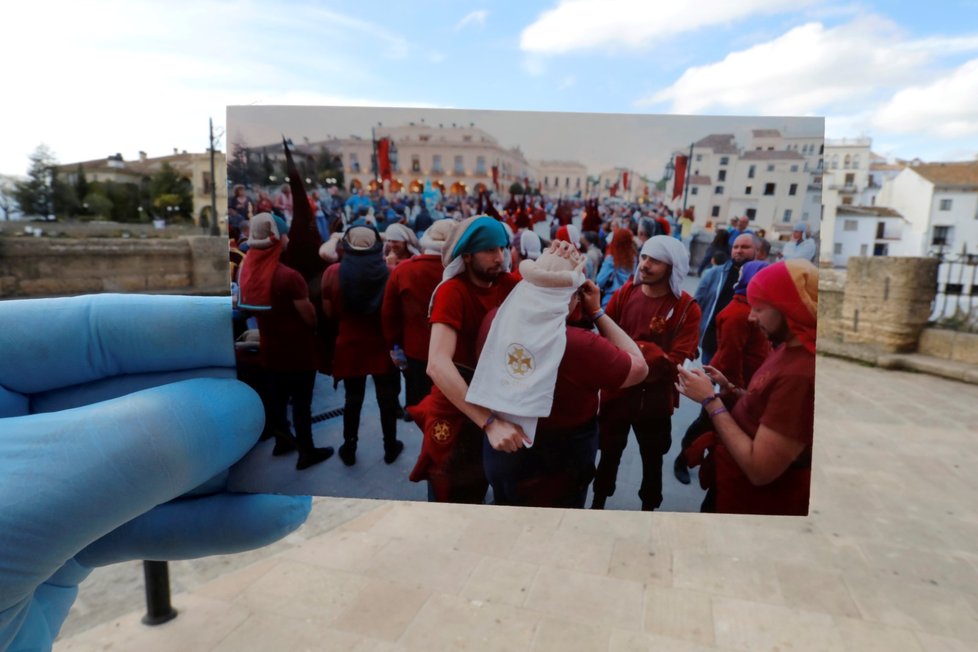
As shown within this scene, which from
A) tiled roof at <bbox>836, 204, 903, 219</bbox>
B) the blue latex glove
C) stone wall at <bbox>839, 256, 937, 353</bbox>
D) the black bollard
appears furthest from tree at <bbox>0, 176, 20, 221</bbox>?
tiled roof at <bbox>836, 204, 903, 219</bbox>

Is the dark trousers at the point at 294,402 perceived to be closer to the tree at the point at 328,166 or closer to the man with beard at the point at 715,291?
the tree at the point at 328,166

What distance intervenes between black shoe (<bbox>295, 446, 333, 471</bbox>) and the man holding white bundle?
0.61 metres

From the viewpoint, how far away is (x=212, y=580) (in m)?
3.46

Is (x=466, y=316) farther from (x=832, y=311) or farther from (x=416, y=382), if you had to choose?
(x=832, y=311)

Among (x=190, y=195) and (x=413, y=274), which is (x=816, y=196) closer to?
(x=413, y=274)

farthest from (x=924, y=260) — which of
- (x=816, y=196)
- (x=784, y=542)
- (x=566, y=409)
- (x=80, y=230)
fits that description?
(x=80, y=230)

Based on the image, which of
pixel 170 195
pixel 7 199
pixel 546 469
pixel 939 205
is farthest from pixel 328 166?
pixel 170 195

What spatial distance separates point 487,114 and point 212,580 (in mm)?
3343

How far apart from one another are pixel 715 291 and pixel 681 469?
679 millimetres

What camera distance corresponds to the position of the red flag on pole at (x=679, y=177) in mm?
1904

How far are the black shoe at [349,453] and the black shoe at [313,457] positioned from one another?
50 millimetres

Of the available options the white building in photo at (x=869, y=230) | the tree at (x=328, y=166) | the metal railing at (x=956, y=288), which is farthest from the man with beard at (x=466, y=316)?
the white building in photo at (x=869, y=230)

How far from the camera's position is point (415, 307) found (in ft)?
6.54

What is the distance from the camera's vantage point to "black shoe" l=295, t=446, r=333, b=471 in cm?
209
